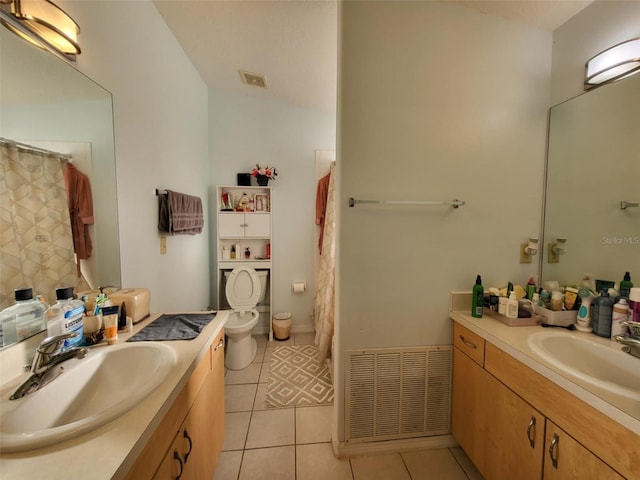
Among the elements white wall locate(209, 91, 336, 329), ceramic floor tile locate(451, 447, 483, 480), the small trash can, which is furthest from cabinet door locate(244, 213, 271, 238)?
ceramic floor tile locate(451, 447, 483, 480)

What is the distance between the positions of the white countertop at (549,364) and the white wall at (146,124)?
199 cm

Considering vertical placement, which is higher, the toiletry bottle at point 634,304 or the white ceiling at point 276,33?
the white ceiling at point 276,33

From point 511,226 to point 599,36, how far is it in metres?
1.05

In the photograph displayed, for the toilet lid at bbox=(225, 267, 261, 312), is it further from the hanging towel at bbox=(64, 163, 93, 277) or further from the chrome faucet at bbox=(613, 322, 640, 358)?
the chrome faucet at bbox=(613, 322, 640, 358)

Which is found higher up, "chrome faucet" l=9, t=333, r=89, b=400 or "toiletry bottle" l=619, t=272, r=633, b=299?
"toiletry bottle" l=619, t=272, r=633, b=299

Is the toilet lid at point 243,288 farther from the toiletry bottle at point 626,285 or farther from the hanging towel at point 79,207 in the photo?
the toiletry bottle at point 626,285

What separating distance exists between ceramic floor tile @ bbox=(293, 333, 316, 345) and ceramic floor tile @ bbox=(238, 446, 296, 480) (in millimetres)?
1332

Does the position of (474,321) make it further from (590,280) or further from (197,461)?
(197,461)

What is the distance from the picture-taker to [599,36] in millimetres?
1330

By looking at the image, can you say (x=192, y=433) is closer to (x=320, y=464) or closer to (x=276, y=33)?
(x=320, y=464)

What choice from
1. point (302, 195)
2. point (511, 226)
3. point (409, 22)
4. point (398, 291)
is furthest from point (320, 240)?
point (409, 22)

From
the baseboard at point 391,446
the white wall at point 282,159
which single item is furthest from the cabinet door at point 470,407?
the white wall at point 282,159

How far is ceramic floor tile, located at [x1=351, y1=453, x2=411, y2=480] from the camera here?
140 cm

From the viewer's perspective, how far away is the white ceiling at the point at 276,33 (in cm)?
144
